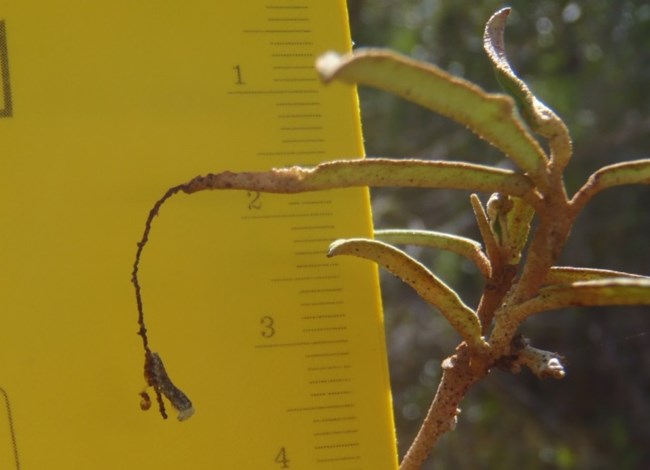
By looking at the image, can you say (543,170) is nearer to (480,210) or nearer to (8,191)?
(480,210)

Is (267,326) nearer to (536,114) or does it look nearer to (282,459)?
(282,459)

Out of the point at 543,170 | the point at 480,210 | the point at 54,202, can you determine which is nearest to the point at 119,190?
the point at 54,202

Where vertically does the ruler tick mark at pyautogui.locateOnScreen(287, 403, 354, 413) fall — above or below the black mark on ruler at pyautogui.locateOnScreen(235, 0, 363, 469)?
below

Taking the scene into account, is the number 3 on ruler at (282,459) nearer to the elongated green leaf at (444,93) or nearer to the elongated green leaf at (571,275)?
the elongated green leaf at (571,275)

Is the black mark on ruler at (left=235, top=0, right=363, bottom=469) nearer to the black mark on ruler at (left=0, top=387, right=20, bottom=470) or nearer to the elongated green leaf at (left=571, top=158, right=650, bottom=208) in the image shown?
the black mark on ruler at (left=0, top=387, right=20, bottom=470)

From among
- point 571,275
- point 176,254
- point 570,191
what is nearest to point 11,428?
point 176,254

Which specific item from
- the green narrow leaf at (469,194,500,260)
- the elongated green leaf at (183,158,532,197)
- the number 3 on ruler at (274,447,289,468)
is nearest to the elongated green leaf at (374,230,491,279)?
the green narrow leaf at (469,194,500,260)
